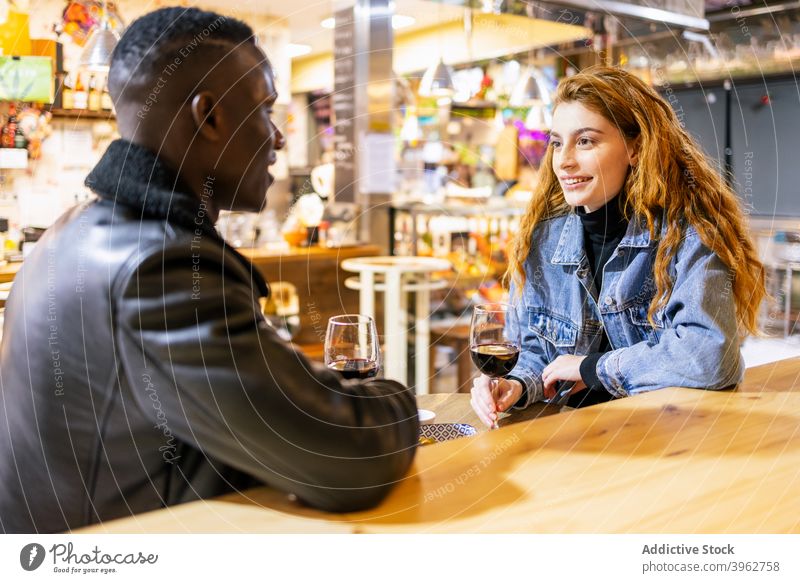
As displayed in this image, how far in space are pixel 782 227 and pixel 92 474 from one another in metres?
3.71

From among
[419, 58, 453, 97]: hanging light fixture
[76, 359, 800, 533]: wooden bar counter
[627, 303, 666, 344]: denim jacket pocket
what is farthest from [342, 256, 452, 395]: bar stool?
[76, 359, 800, 533]: wooden bar counter

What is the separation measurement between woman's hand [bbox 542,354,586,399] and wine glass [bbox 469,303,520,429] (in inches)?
9.9

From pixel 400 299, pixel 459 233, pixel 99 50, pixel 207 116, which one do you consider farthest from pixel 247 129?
pixel 459 233

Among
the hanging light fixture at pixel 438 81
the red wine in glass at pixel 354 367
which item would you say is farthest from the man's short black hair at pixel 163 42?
the hanging light fixture at pixel 438 81

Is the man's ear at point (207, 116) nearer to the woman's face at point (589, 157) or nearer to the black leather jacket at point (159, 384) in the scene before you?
the black leather jacket at point (159, 384)

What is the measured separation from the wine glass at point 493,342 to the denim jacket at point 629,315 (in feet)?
0.59

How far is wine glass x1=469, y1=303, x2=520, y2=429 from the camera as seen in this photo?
3.40 ft

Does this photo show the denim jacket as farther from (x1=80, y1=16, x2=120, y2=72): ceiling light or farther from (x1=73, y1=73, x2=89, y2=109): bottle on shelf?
(x1=73, y1=73, x2=89, y2=109): bottle on shelf

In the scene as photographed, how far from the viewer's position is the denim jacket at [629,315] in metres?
1.13

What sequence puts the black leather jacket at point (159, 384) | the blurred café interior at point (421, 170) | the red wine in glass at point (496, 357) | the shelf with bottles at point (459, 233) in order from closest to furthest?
the black leather jacket at point (159, 384) < the red wine in glass at point (496, 357) < the blurred café interior at point (421, 170) < the shelf with bottles at point (459, 233)

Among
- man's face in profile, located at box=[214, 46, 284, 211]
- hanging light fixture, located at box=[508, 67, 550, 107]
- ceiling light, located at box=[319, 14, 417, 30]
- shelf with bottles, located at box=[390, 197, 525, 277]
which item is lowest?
shelf with bottles, located at box=[390, 197, 525, 277]

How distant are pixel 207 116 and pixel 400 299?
2.90 meters

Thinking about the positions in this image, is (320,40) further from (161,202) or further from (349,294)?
(161,202)
